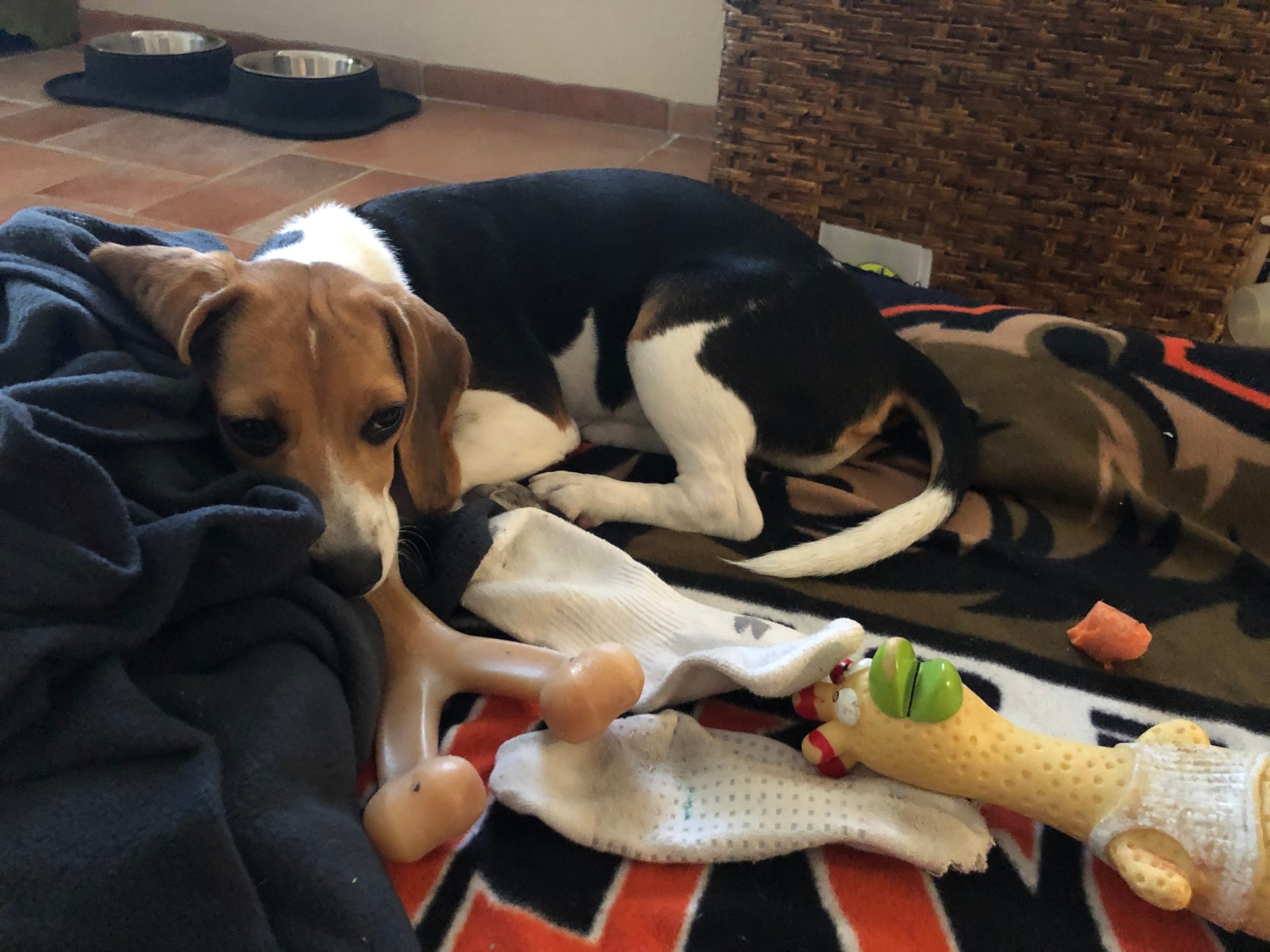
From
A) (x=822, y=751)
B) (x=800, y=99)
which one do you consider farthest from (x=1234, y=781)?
(x=800, y=99)

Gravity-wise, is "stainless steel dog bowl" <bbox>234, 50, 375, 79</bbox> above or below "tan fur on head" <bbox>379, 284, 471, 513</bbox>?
above

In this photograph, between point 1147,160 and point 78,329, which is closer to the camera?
point 78,329

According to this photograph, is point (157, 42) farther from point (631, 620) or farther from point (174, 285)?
point (631, 620)

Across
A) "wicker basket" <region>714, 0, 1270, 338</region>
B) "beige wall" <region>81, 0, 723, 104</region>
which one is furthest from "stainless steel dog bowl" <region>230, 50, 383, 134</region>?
"wicker basket" <region>714, 0, 1270, 338</region>

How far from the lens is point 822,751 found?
3.82ft

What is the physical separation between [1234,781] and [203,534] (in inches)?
46.1

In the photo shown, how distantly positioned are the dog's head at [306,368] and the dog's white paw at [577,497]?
41cm

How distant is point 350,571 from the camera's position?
Answer: 119cm

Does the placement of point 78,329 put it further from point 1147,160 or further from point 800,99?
point 1147,160

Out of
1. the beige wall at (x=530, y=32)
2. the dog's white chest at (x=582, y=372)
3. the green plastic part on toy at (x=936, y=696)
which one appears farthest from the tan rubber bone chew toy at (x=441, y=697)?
the beige wall at (x=530, y=32)

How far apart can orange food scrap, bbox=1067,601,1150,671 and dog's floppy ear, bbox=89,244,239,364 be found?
1396 mm

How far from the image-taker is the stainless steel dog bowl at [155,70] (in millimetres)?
3852

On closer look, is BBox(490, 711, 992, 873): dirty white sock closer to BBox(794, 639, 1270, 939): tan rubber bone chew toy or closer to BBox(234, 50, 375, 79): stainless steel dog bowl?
BBox(794, 639, 1270, 939): tan rubber bone chew toy

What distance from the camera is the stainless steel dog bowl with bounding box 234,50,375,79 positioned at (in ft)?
13.8
